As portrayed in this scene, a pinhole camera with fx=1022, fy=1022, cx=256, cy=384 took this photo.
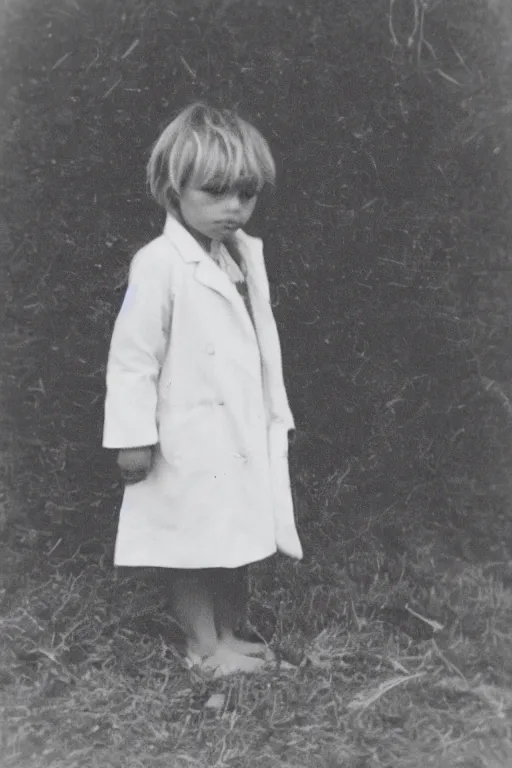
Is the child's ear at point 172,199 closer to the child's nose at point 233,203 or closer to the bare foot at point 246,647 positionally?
the child's nose at point 233,203

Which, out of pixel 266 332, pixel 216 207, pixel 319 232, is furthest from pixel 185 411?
pixel 319 232

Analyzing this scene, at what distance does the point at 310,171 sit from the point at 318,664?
1.55 metres

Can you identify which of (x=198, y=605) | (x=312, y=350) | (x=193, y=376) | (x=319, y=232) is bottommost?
(x=198, y=605)

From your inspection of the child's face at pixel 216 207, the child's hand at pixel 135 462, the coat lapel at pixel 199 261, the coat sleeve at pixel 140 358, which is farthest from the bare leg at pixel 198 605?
the child's face at pixel 216 207

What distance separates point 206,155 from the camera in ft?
9.41

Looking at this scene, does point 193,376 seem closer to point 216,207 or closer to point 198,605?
point 216,207

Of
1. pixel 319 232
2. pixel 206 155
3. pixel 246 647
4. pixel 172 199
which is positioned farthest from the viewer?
pixel 319 232

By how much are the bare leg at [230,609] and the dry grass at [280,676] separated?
0.10 m

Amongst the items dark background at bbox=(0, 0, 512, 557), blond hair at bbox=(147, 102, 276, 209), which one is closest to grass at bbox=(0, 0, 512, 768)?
dark background at bbox=(0, 0, 512, 557)

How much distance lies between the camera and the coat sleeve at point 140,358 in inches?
113

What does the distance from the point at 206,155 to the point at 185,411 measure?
0.72 metres

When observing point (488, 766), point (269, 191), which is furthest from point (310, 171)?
point (488, 766)

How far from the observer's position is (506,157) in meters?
3.29

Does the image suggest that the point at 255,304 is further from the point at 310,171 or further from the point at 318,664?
the point at 318,664
